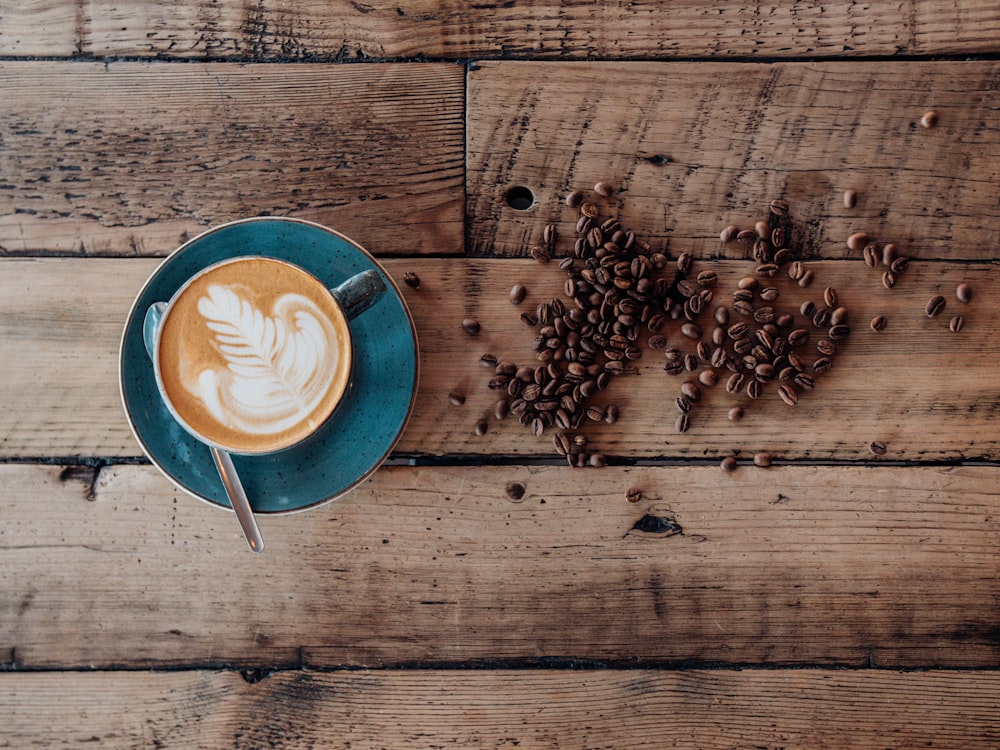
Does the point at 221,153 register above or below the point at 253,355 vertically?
above

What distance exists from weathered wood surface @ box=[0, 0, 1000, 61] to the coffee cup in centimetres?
50

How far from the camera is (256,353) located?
3.40ft

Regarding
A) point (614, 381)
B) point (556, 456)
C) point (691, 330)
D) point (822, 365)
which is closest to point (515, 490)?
point (556, 456)

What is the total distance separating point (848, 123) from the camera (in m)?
1.26

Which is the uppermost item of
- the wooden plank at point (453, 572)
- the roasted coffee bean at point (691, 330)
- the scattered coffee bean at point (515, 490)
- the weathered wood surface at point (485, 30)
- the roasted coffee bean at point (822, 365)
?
the weathered wood surface at point (485, 30)

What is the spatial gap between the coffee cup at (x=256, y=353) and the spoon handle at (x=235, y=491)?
0.25ft

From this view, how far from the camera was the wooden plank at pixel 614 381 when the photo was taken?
126 cm

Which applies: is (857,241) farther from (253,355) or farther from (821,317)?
(253,355)

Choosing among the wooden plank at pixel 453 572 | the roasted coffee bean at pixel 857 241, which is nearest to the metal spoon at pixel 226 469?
the wooden plank at pixel 453 572

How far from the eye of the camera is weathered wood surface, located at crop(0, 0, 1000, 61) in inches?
49.7

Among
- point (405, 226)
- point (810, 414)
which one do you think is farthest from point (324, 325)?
point (810, 414)

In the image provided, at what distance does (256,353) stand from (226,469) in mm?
201

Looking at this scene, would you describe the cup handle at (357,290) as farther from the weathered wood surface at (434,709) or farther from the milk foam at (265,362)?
the weathered wood surface at (434,709)

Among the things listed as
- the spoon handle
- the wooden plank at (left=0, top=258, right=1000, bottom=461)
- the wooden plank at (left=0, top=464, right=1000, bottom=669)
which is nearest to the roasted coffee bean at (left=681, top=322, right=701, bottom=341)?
the wooden plank at (left=0, top=258, right=1000, bottom=461)
